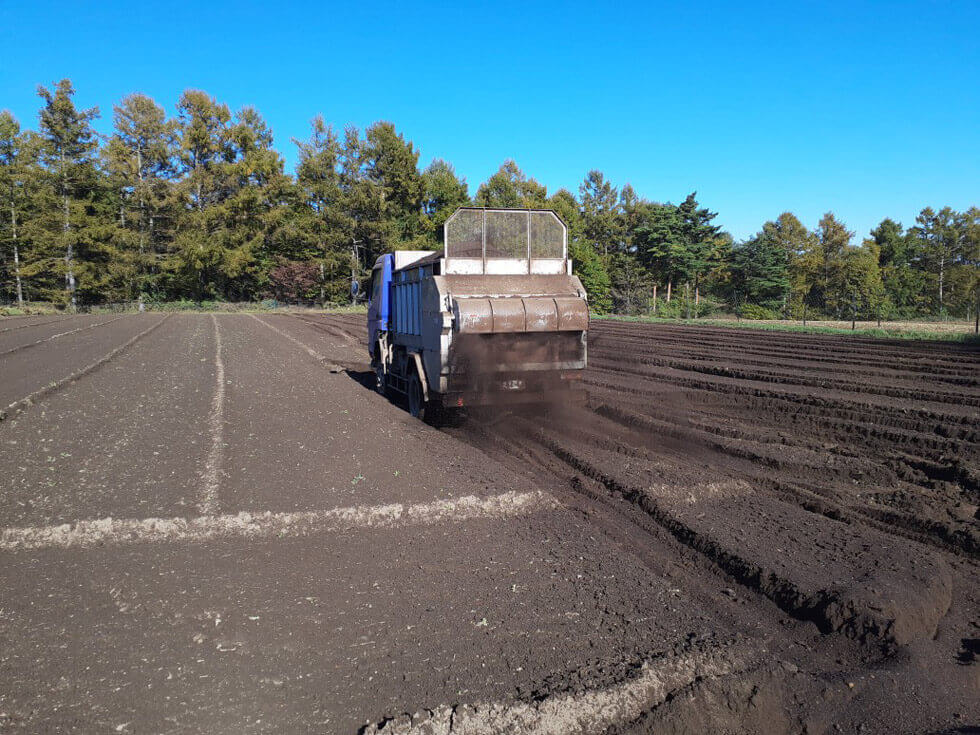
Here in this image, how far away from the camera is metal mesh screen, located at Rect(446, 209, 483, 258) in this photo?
9422 mm

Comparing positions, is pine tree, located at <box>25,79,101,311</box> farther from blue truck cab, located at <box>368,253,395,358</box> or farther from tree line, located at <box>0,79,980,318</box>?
blue truck cab, located at <box>368,253,395,358</box>

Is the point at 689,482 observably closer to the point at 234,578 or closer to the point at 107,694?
the point at 234,578

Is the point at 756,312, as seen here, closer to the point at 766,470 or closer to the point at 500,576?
the point at 766,470

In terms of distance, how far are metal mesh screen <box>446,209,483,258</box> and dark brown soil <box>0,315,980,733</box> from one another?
2.76m

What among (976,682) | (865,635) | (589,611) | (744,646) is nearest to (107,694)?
(589,611)

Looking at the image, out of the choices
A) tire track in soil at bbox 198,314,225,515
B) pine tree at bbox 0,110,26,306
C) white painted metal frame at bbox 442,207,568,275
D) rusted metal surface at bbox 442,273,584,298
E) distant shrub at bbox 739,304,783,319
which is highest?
pine tree at bbox 0,110,26,306

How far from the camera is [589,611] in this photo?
4074 mm

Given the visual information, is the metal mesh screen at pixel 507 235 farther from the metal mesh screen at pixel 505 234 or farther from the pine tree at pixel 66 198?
the pine tree at pixel 66 198

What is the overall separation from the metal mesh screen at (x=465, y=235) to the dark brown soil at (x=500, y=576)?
2761 mm

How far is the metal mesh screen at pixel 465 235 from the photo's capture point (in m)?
9.42

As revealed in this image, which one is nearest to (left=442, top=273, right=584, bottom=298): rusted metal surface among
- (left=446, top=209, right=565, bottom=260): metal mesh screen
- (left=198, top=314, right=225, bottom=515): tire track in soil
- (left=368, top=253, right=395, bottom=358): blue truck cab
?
(left=446, top=209, right=565, bottom=260): metal mesh screen

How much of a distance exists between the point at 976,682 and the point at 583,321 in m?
6.59

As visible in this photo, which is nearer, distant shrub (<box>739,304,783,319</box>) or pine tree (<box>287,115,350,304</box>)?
distant shrub (<box>739,304,783,319</box>)

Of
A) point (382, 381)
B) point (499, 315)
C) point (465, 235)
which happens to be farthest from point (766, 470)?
point (382, 381)
